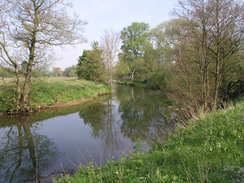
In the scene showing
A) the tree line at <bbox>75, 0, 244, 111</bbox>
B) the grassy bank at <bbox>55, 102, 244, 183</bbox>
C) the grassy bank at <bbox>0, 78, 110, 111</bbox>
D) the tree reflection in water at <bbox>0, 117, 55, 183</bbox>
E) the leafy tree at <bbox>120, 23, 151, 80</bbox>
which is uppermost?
the leafy tree at <bbox>120, 23, 151, 80</bbox>

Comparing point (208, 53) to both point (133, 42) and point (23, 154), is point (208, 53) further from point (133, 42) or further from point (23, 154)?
point (133, 42)

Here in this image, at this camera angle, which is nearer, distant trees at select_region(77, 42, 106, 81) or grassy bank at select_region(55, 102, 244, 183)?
grassy bank at select_region(55, 102, 244, 183)

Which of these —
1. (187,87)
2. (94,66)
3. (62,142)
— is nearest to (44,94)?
(62,142)

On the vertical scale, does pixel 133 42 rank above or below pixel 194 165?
above

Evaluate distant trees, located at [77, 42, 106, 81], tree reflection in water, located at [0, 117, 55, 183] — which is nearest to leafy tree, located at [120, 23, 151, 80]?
distant trees, located at [77, 42, 106, 81]

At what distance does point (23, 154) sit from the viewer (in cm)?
629

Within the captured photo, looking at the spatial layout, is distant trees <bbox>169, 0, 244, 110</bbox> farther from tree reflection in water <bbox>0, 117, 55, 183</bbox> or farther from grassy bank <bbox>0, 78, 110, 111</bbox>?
grassy bank <bbox>0, 78, 110, 111</bbox>

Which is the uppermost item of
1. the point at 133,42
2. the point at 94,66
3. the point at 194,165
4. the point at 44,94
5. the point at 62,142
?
the point at 133,42

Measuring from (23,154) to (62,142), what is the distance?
176 cm

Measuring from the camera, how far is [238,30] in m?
8.59

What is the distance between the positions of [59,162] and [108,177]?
3.57 meters

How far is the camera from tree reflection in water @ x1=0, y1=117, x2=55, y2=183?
494 centimetres

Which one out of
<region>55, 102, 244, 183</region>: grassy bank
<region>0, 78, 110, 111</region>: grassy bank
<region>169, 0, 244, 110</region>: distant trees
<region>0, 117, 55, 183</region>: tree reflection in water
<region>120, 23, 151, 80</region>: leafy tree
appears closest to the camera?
<region>55, 102, 244, 183</region>: grassy bank

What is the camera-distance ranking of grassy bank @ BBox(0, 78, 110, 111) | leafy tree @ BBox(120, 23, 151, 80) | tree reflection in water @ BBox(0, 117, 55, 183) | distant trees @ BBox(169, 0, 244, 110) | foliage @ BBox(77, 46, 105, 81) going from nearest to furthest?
tree reflection in water @ BBox(0, 117, 55, 183) → distant trees @ BBox(169, 0, 244, 110) → grassy bank @ BBox(0, 78, 110, 111) → foliage @ BBox(77, 46, 105, 81) → leafy tree @ BBox(120, 23, 151, 80)
